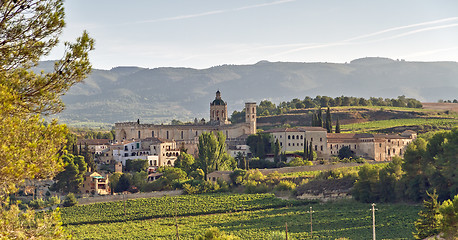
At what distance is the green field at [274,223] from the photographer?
59.7m

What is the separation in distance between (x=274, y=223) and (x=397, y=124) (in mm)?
63483

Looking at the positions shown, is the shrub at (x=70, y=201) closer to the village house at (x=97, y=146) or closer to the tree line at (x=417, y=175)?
the village house at (x=97, y=146)

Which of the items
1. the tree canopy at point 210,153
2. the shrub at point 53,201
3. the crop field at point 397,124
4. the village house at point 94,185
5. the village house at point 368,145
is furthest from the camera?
the crop field at point 397,124

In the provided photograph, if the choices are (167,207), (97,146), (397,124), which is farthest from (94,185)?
(397,124)

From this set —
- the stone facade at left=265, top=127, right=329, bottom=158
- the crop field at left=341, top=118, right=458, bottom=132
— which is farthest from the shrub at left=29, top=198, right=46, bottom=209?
the crop field at left=341, top=118, right=458, bottom=132

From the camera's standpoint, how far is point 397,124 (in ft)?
408

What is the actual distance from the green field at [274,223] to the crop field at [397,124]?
4866 cm

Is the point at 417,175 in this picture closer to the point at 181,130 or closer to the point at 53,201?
the point at 53,201

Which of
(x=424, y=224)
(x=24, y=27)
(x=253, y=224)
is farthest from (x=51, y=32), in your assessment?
(x=253, y=224)

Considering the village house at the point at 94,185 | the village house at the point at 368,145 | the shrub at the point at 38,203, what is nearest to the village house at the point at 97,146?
the village house at the point at 94,185

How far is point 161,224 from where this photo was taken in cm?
7131

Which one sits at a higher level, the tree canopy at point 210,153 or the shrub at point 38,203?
the tree canopy at point 210,153

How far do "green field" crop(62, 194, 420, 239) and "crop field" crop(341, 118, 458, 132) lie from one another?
48.7 meters

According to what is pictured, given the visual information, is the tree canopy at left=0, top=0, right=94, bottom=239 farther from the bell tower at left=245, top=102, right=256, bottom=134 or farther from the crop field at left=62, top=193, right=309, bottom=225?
the bell tower at left=245, top=102, right=256, bottom=134
